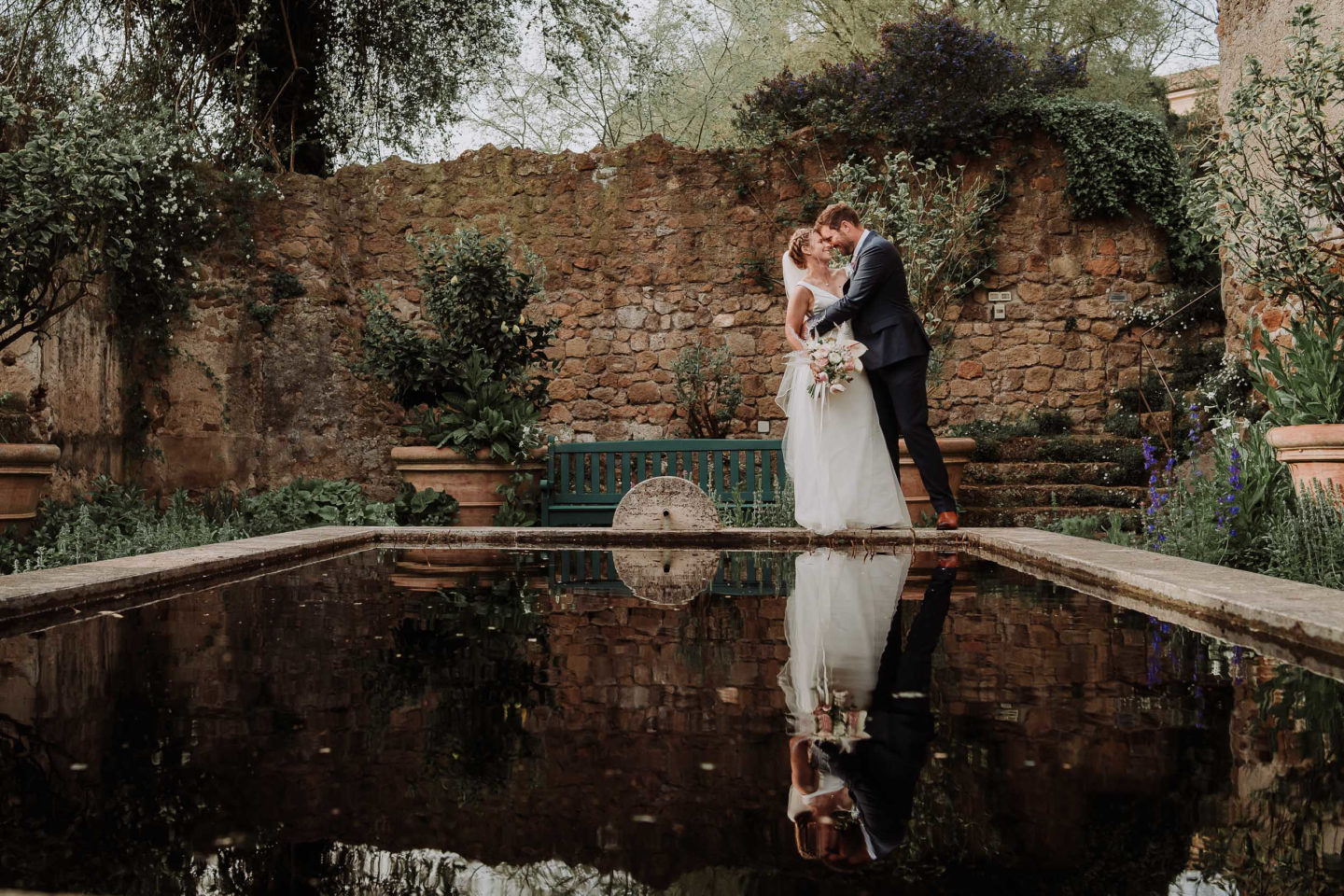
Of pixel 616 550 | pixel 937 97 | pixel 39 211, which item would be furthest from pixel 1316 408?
pixel 39 211

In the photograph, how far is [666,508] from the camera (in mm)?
5496

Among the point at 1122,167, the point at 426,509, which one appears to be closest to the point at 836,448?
the point at 426,509

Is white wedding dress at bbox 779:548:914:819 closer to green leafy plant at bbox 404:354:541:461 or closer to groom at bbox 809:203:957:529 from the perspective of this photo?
groom at bbox 809:203:957:529

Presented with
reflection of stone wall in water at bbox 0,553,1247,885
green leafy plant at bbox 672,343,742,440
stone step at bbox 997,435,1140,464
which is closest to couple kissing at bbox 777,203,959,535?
reflection of stone wall in water at bbox 0,553,1247,885

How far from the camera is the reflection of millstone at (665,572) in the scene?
3.30 metres

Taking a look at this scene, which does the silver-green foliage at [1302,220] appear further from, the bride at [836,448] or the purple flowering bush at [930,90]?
the purple flowering bush at [930,90]

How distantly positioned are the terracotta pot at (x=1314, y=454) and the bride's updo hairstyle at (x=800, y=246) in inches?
92.4

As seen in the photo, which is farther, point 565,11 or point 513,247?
point 565,11

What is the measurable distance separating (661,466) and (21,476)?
4122 millimetres

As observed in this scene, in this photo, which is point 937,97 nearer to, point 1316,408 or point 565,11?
point 565,11

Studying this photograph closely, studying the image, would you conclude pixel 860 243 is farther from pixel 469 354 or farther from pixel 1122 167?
pixel 1122 167

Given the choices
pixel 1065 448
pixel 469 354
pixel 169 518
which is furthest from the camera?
pixel 1065 448

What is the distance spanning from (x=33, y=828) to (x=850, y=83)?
9911 mm

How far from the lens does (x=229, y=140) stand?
9375 mm
